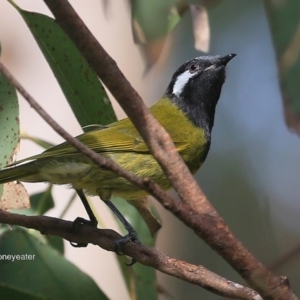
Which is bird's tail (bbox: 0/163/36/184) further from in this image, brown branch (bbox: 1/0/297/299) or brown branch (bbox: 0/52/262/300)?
brown branch (bbox: 1/0/297/299)

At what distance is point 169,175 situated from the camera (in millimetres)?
1050

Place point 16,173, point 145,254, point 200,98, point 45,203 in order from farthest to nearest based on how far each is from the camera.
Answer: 1. point 200,98
2. point 45,203
3. point 16,173
4. point 145,254

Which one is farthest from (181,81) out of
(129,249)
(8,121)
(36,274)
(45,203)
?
(129,249)

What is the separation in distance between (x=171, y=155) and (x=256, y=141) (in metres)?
4.09

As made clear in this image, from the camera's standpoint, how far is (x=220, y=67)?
7.19 feet

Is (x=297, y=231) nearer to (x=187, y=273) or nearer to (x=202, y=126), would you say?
(x=202, y=126)

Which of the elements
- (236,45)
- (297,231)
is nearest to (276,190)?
(297,231)

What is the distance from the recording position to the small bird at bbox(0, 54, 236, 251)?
5.46 ft

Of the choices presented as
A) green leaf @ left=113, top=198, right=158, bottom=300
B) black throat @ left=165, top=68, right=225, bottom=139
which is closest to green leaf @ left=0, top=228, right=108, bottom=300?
green leaf @ left=113, top=198, right=158, bottom=300

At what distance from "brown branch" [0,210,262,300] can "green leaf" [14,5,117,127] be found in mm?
466

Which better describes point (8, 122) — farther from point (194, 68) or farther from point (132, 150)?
point (194, 68)

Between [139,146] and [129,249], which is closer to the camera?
[129,249]

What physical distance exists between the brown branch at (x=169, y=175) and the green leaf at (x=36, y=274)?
74 cm

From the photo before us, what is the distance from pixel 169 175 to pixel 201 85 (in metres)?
1.20
